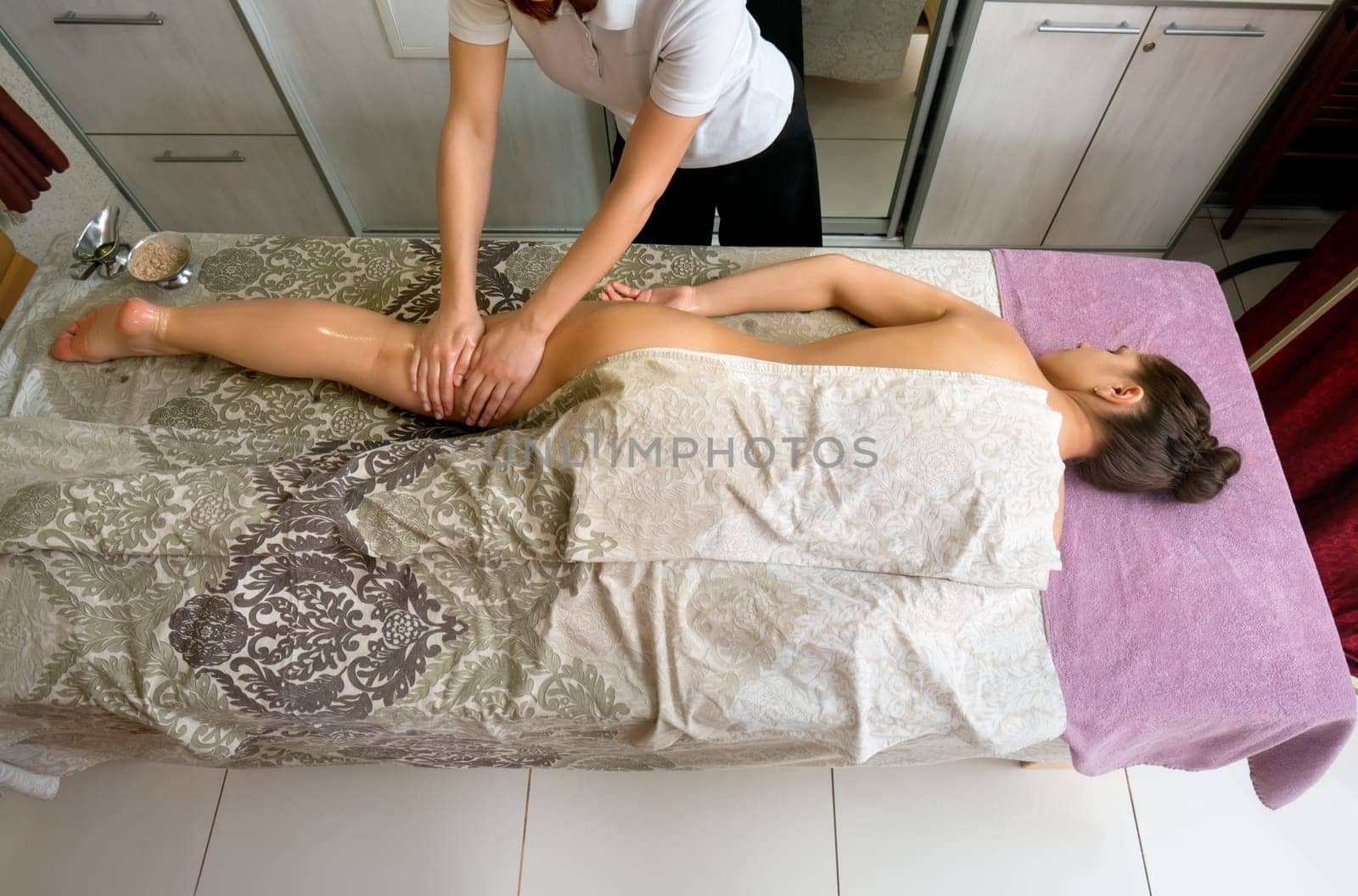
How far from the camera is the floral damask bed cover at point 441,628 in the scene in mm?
1108

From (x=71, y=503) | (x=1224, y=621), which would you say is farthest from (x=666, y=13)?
(x=1224, y=621)

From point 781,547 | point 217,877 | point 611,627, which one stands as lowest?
point 217,877

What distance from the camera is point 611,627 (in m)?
1.14

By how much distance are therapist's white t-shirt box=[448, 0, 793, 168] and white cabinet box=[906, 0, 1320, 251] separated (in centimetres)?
73

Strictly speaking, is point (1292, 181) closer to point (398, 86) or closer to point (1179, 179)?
point (1179, 179)

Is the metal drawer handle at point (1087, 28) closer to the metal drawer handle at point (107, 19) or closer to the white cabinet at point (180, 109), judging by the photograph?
the white cabinet at point (180, 109)

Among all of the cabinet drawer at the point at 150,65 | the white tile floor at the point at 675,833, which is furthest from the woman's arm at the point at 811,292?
the cabinet drawer at the point at 150,65

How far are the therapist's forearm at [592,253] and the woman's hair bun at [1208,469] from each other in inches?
38.1

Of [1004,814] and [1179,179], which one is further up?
[1179,179]

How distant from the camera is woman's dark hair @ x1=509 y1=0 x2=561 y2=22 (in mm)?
1034

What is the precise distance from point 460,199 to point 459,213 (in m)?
0.02

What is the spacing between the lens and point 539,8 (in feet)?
3.43

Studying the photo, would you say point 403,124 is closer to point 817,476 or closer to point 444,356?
point 444,356

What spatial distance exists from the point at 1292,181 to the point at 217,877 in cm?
Result: 324
